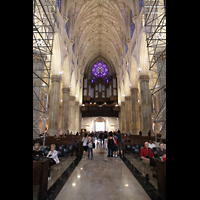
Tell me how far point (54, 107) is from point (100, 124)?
15658 mm

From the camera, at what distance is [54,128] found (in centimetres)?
1156

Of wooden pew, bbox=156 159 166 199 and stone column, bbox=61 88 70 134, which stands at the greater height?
stone column, bbox=61 88 70 134

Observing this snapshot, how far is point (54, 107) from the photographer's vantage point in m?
12.1

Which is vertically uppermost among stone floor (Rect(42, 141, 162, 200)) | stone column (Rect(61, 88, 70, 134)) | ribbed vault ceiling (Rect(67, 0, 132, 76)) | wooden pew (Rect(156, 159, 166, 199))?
ribbed vault ceiling (Rect(67, 0, 132, 76))

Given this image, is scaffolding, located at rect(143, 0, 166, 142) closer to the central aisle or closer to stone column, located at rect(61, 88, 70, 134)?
the central aisle

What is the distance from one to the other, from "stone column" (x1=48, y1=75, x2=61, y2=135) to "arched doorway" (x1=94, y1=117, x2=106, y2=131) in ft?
49.8

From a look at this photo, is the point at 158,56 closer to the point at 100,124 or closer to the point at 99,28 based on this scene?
the point at 99,28

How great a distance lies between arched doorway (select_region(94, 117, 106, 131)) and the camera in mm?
26484

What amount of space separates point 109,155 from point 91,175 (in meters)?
3.01

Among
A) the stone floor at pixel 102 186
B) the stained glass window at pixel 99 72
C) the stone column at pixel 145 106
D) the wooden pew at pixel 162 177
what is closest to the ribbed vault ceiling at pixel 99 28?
the stained glass window at pixel 99 72

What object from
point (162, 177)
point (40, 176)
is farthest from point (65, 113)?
point (162, 177)

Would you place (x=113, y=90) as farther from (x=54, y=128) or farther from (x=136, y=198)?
(x=136, y=198)

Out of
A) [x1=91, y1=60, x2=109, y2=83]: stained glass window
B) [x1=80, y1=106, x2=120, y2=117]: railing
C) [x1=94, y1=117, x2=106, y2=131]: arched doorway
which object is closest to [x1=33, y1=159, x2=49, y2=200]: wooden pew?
[x1=80, y1=106, x2=120, y2=117]: railing
